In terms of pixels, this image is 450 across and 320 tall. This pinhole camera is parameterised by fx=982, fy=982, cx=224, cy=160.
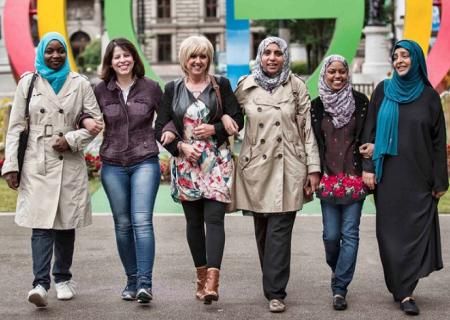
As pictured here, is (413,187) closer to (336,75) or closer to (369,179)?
(369,179)

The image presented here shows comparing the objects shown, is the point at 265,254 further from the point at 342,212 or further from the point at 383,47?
the point at 383,47

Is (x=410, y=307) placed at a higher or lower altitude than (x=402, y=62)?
lower

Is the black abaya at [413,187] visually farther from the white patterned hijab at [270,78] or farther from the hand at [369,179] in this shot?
the white patterned hijab at [270,78]

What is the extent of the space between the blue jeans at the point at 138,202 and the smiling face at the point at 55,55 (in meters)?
0.69

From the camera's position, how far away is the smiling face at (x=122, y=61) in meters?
6.04

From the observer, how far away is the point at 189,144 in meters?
5.93

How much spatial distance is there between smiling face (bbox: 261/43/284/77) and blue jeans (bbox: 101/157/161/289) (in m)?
0.89

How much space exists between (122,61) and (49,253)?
1.26 metres

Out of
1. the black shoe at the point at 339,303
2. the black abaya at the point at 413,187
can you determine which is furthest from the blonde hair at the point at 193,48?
the black shoe at the point at 339,303

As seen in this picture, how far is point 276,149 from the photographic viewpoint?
5.95 m

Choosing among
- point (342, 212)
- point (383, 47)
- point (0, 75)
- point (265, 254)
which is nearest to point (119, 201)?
→ point (265, 254)

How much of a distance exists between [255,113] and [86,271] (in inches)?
76.5

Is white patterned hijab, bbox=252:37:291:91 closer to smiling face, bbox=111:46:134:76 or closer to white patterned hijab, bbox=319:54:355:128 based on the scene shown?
white patterned hijab, bbox=319:54:355:128

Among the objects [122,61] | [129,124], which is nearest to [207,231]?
[129,124]
